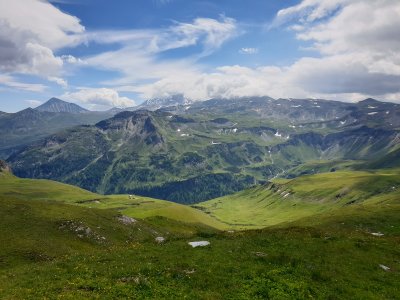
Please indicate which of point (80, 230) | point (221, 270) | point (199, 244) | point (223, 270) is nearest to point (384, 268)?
point (223, 270)

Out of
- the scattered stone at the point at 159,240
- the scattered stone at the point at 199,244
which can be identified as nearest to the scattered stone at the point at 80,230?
the scattered stone at the point at 159,240

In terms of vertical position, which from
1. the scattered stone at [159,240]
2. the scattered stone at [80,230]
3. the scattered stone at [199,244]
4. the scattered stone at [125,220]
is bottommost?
the scattered stone at [125,220]

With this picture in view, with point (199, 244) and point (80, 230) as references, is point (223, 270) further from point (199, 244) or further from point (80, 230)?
point (80, 230)

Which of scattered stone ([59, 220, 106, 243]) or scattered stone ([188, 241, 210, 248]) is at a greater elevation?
scattered stone ([188, 241, 210, 248])

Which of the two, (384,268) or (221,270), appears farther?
(384,268)

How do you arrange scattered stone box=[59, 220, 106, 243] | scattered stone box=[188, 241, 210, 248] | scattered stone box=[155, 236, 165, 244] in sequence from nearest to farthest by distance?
1. scattered stone box=[188, 241, 210, 248]
2. scattered stone box=[155, 236, 165, 244]
3. scattered stone box=[59, 220, 106, 243]

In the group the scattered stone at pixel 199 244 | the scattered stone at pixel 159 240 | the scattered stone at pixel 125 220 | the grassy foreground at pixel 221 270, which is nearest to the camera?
the grassy foreground at pixel 221 270

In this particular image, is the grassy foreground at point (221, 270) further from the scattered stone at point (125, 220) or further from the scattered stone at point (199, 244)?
the scattered stone at point (125, 220)

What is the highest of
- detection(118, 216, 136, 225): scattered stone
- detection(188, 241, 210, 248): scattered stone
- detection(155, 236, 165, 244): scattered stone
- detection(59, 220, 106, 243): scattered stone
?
detection(188, 241, 210, 248): scattered stone

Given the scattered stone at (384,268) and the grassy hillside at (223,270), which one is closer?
the grassy hillside at (223,270)

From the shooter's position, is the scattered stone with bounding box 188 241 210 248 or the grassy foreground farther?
the scattered stone with bounding box 188 241 210 248

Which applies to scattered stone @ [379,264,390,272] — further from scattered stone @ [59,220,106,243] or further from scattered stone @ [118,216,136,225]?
scattered stone @ [118,216,136,225]

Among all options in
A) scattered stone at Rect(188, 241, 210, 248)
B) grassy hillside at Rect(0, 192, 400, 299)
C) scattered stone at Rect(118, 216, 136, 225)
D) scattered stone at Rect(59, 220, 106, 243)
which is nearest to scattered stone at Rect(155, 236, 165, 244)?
grassy hillside at Rect(0, 192, 400, 299)

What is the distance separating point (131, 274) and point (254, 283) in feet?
36.9
